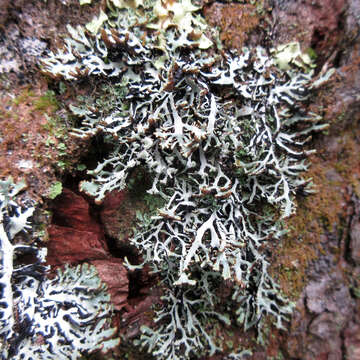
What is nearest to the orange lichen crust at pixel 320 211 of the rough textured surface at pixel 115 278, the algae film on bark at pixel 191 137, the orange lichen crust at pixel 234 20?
the algae film on bark at pixel 191 137

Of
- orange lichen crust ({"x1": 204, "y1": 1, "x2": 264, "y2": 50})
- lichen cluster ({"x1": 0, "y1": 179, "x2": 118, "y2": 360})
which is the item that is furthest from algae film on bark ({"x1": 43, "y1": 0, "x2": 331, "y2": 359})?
lichen cluster ({"x1": 0, "y1": 179, "x2": 118, "y2": 360})

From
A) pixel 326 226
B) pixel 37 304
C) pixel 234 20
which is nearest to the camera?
pixel 37 304

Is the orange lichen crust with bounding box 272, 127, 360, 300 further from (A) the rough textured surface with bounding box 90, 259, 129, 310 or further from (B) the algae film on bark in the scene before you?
(A) the rough textured surface with bounding box 90, 259, 129, 310

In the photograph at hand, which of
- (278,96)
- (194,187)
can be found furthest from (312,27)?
(194,187)

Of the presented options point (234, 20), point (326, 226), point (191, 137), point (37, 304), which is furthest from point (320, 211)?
point (37, 304)

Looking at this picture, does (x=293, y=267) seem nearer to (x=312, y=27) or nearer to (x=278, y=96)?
(x=278, y=96)

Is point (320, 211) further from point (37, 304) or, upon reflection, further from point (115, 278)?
point (37, 304)
